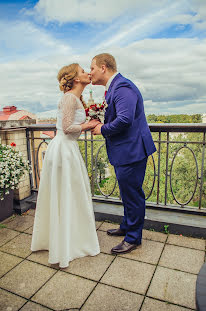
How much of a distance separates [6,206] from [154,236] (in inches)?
89.6

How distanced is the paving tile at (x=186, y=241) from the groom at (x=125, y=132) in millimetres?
594

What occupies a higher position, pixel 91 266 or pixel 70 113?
pixel 70 113

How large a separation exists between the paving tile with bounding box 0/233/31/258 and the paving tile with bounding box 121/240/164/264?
1199 millimetres

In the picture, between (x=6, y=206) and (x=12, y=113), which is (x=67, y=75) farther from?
(x=12, y=113)

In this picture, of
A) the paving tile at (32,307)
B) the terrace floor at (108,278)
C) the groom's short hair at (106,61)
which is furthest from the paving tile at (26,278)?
the groom's short hair at (106,61)

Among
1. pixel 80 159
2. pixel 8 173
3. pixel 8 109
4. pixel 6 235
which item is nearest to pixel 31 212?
pixel 6 235

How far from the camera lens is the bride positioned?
2.61 meters

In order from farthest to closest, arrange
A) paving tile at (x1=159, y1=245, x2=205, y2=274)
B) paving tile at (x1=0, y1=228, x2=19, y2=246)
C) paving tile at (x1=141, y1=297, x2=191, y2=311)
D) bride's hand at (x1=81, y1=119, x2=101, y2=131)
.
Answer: paving tile at (x1=0, y1=228, x2=19, y2=246) → bride's hand at (x1=81, y1=119, x2=101, y2=131) → paving tile at (x1=159, y1=245, x2=205, y2=274) → paving tile at (x1=141, y1=297, x2=191, y2=311)

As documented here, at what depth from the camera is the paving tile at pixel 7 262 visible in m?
2.63

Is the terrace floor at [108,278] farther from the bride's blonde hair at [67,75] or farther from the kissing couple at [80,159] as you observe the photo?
the bride's blonde hair at [67,75]

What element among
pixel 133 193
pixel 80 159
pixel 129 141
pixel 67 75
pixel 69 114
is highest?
pixel 67 75

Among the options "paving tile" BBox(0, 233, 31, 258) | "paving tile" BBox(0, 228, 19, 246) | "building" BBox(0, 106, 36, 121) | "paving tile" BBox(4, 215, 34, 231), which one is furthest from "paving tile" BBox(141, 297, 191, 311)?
"building" BBox(0, 106, 36, 121)

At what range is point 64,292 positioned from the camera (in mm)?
2250

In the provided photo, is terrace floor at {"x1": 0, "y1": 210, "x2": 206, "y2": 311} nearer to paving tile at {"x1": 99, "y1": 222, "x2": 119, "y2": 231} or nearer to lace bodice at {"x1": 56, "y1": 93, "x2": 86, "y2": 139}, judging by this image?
paving tile at {"x1": 99, "y1": 222, "x2": 119, "y2": 231}
